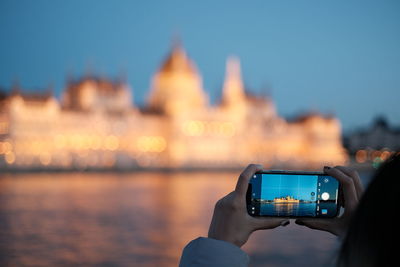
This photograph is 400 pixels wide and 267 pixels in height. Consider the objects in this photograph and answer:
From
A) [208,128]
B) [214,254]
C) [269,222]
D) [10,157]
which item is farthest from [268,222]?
[208,128]

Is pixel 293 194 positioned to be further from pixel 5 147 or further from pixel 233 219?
pixel 5 147

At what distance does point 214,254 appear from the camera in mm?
1162

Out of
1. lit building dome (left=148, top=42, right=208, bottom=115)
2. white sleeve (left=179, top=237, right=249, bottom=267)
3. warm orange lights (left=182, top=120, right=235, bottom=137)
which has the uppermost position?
lit building dome (left=148, top=42, right=208, bottom=115)

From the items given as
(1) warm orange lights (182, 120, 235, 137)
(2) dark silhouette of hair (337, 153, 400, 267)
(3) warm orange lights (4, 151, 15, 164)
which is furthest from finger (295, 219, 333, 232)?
(1) warm orange lights (182, 120, 235, 137)

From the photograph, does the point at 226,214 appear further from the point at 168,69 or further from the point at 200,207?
the point at 168,69

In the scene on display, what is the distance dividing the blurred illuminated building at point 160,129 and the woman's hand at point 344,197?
38409 millimetres

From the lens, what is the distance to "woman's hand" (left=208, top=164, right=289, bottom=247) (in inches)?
51.3

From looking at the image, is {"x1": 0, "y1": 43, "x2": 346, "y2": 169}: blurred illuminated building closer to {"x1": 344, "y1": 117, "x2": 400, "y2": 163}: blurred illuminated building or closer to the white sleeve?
{"x1": 344, "y1": 117, "x2": 400, "y2": 163}: blurred illuminated building

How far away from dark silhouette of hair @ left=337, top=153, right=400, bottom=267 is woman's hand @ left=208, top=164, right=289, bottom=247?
45 cm

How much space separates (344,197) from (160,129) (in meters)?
48.7

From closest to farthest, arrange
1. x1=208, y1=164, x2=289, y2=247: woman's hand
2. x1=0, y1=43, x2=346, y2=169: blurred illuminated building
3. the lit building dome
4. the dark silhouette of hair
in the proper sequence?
the dark silhouette of hair
x1=208, y1=164, x2=289, y2=247: woman's hand
x1=0, y1=43, x2=346, y2=169: blurred illuminated building
the lit building dome

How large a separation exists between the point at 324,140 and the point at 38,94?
1116 inches

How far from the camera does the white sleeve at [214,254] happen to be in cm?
116

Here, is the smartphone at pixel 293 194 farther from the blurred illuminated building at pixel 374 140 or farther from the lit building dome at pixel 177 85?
the blurred illuminated building at pixel 374 140
